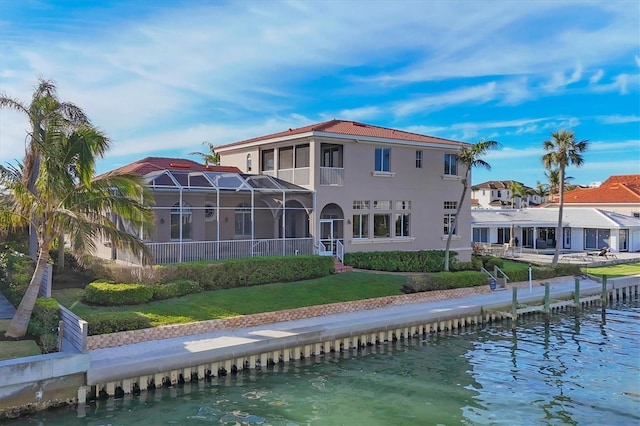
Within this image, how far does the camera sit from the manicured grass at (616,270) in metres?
35.1

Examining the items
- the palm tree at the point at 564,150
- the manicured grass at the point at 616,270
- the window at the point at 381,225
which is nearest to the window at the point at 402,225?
the window at the point at 381,225

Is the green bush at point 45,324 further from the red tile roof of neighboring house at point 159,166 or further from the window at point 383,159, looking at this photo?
the window at point 383,159

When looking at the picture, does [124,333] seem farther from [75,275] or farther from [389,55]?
[389,55]

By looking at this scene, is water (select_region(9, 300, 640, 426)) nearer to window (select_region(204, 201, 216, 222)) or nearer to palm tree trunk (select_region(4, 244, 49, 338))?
palm tree trunk (select_region(4, 244, 49, 338))

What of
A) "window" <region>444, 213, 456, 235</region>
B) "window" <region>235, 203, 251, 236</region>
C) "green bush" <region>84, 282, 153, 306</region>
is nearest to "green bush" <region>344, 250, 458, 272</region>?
"window" <region>444, 213, 456, 235</region>

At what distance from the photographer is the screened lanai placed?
924 inches

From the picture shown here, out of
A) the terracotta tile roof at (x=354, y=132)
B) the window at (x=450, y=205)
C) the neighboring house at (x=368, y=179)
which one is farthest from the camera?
the window at (x=450, y=205)

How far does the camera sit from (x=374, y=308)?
73.7 feet

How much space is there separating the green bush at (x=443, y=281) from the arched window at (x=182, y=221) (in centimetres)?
1146

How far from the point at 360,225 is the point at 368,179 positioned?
272cm

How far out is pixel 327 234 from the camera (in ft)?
96.4

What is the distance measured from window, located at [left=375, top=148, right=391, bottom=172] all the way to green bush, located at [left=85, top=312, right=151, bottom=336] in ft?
58.0

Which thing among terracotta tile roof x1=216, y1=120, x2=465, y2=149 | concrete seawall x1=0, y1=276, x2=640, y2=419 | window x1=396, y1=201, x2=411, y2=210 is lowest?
concrete seawall x1=0, y1=276, x2=640, y2=419

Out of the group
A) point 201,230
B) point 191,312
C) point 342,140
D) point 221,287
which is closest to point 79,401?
point 191,312
